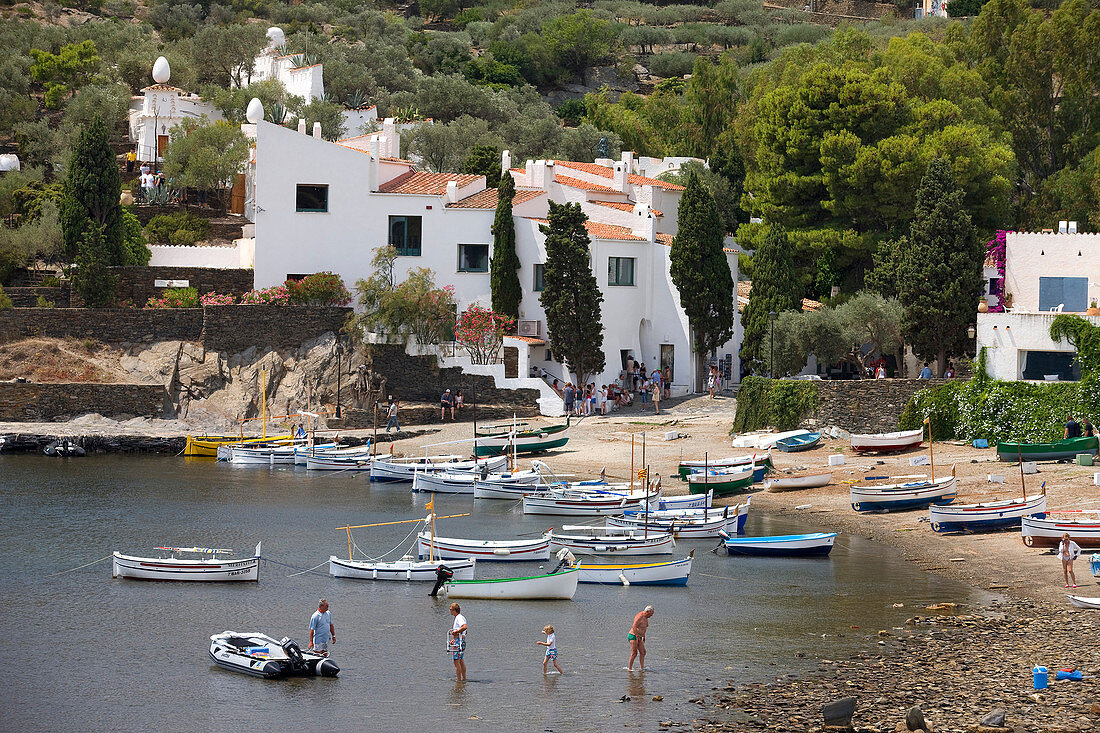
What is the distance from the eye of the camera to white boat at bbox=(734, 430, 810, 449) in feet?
181

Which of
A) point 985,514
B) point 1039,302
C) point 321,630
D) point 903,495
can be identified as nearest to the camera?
point 321,630

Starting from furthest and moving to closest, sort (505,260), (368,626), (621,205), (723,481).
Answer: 1. (621,205)
2. (505,260)
3. (723,481)
4. (368,626)

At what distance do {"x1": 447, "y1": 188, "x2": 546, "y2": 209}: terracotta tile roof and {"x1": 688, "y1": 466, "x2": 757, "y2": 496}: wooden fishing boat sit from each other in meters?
23.4

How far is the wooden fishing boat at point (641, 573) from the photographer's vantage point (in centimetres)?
3778

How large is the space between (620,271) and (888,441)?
19555 millimetres

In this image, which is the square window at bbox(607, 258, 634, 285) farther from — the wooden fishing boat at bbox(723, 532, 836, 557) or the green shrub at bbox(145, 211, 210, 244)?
the wooden fishing boat at bbox(723, 532, 836, 557)

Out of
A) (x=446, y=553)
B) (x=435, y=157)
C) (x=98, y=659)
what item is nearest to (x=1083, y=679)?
(x=446, y=553)

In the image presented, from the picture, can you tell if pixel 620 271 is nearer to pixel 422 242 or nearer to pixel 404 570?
pixel 422 242

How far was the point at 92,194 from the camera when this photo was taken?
65.9 meters

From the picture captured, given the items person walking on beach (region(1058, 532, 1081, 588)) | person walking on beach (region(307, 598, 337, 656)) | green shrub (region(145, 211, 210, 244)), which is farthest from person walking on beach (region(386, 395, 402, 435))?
person walking on beach (region(1058, 532, 1081, 588))

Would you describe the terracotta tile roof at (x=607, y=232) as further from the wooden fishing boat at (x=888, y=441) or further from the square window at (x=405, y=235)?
the wooden fishing boat at (x=888, y=441)

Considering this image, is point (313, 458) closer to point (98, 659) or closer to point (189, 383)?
point (189, 383)

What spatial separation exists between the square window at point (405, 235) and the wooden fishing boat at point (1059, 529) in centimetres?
3735

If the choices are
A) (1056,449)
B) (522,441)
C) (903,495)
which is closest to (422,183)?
(522,441)
